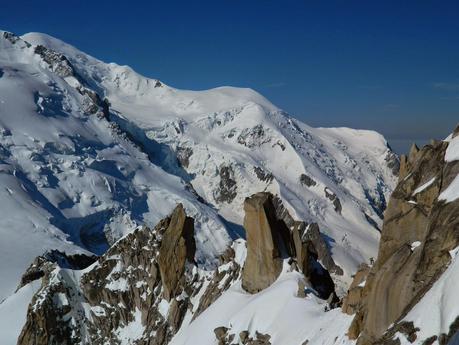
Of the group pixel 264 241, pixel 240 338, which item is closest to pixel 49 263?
pixel 264 241

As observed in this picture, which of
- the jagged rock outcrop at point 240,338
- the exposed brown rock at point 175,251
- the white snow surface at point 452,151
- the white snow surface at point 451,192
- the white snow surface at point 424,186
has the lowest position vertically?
the jagged rock outcrop at point 240,338

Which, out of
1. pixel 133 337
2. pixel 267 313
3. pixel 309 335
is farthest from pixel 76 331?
pixel 309 335

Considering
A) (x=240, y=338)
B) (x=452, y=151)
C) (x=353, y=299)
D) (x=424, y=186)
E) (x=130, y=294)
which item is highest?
(x=130, y=294)

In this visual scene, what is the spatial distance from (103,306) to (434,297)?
2456 inches

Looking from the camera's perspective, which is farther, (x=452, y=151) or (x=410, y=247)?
(x=452, y=151)

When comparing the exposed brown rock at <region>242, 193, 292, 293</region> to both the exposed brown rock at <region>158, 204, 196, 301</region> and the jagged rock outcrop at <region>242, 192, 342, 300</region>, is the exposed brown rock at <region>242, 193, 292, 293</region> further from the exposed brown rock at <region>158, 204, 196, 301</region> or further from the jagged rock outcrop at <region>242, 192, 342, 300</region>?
the exposed brown rock at <region>158, 204, 196, 301</region>

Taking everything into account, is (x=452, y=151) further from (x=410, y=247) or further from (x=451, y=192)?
(x=410, y=247)

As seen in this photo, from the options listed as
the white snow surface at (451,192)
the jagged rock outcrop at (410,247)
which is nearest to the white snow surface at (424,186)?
the jagged rock outcrop at (410,247)

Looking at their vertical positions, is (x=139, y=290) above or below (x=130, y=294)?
above

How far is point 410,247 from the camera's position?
2694cm

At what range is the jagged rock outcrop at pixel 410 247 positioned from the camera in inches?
947

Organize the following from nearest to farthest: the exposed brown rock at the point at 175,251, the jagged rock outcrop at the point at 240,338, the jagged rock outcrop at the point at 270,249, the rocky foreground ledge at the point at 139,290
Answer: the jagged rock outcrop at the point at 240,338 → the jagged rock outcrop at the point at 270,249 → the rocky foreground ledge at the point at 139,290 → the exposed brown rock at the point at 175,251

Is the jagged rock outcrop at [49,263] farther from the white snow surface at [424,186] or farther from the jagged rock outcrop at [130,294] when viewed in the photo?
the white snow surface at [424,186]

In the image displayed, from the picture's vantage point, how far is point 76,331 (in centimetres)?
7669
